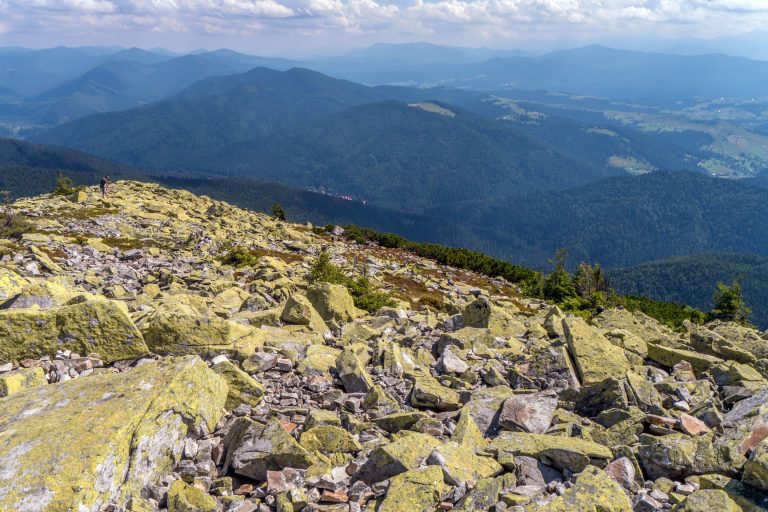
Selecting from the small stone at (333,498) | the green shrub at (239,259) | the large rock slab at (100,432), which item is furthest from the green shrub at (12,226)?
the small stone at (333,498)

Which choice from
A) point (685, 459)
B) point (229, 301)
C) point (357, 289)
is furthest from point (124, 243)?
point (685, 459)

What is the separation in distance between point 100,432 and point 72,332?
488cm

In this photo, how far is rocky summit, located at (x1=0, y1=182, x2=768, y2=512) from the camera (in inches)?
269

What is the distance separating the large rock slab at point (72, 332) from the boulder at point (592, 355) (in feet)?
40.9

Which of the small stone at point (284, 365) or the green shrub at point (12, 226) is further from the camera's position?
the green shrub at point (12, 226)

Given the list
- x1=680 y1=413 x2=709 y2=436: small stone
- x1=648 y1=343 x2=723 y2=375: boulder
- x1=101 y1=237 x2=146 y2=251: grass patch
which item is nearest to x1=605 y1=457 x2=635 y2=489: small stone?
x1=680 y1=413 x2=709 y2=436: small stone

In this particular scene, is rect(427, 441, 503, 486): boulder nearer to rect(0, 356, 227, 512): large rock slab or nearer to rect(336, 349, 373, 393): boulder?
rect(336, 349, 373, 393): boulder

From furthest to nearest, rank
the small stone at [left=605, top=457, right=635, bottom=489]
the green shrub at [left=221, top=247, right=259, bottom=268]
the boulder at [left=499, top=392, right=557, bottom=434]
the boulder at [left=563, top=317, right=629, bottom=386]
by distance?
the green shrub at [left=221, top=247, right=259, bottom=268]
the boulder at [left=563, top=317, right=629, bottom=386]
the boulder at [left=499, top=392, right=557, bottom=434]
the small stone at [left=605, top=457, right=635, bottom=489]

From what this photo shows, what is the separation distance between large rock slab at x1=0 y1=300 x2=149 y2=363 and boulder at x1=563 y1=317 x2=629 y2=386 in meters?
12.5

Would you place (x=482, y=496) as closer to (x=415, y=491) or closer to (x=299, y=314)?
(x=415, y=491)

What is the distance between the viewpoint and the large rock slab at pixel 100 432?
20.3 feet

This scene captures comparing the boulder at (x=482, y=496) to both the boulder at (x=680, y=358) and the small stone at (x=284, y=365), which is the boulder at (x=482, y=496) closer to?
the small stone at (x=284, y=365)

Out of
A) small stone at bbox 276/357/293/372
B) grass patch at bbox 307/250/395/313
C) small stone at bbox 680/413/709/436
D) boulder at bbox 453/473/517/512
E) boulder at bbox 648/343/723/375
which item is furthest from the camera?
grass patch at bbox 307/250/395/313

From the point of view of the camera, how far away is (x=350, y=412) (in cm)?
1014
